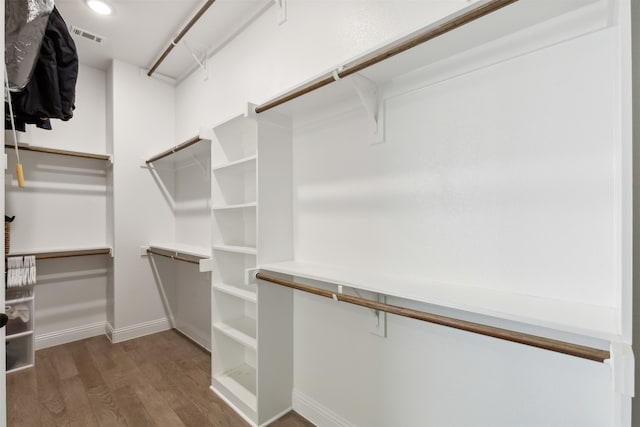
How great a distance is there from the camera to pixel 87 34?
2531 millimetres

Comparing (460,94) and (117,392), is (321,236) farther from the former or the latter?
(117,392)

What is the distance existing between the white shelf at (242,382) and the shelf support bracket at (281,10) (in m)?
2.45

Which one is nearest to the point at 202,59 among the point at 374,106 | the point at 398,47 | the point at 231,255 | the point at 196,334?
the point at 231,255

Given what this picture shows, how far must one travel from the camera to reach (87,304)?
3047mm

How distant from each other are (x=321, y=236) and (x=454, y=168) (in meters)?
0.82

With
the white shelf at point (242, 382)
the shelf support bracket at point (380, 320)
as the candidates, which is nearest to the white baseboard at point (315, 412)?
the white shelf at point (242, 382)

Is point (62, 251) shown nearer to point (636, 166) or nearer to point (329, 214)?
point (329, 214)

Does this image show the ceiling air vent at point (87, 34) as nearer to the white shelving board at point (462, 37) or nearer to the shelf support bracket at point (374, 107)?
the white shelving board at point (462, 37)

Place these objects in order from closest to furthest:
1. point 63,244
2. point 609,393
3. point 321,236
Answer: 1. point 609,393
2. point 321,236
3. point 63,244

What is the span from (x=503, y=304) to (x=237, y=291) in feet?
5.04

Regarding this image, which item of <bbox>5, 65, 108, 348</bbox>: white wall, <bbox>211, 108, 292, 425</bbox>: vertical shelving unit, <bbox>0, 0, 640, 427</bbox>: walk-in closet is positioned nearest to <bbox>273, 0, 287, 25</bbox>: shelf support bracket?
<bbox>0, 0, 640, 427</bbox>: walk-in closet

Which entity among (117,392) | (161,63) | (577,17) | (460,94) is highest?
(161,63)

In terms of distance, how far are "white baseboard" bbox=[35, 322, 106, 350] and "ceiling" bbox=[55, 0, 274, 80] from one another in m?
2.66

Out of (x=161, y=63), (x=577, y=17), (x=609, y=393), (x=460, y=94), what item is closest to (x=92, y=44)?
(x=161, y=63)
